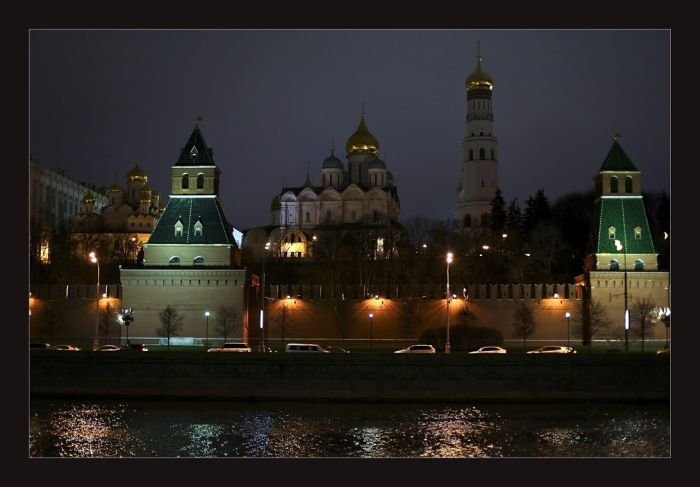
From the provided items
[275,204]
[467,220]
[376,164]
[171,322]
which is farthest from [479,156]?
[171,322]

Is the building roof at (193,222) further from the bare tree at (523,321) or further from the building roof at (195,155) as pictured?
the bare tree at (523,321)

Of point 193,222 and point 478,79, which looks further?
point 478,79

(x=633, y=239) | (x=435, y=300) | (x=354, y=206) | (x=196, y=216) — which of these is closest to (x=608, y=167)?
(x=633, y=239)

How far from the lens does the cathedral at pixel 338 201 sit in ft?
291

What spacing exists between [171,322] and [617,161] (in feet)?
70.3

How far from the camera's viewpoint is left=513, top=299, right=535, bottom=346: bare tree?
5162 centimetres

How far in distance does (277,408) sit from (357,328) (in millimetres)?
18928

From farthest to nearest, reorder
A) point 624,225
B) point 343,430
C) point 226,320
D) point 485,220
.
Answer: point 485,220 → point 624,225 → point 226,320 → point 343,430

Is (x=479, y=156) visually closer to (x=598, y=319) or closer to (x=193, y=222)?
(x=598, y=319)

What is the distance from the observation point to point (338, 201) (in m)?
91.1

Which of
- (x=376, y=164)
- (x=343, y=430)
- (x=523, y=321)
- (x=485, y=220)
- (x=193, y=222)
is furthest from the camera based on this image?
(x=376, y=164)

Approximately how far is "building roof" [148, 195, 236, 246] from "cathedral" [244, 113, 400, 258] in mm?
36813

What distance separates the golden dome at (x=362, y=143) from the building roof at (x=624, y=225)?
4433cm

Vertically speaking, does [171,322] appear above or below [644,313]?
below
